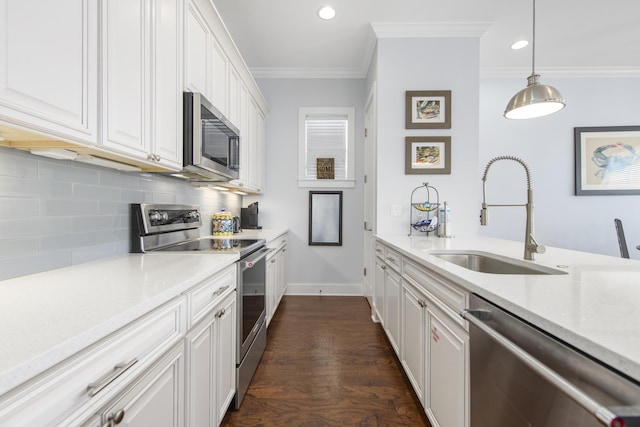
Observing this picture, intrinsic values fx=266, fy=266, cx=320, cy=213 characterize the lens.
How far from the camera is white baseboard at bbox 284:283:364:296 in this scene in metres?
3.58

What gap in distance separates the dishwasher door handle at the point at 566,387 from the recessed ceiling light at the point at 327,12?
270 cm

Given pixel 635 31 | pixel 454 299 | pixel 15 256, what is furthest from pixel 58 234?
pixel 635 31

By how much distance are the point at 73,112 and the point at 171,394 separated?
0.98 m

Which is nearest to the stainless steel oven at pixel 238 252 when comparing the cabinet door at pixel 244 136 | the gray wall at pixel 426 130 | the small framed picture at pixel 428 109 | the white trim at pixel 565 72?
the cabinet door at pixel 244 136

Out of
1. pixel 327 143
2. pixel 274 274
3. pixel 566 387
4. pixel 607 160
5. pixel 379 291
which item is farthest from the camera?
pixel 327 143

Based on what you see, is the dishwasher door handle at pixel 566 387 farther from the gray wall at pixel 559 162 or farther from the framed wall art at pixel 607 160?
the framed wall art at pixel 607 160

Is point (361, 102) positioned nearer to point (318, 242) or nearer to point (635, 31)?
point (318, 242)

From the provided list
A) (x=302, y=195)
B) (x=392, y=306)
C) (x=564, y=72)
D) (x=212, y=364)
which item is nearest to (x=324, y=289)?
(x=302, y=195)

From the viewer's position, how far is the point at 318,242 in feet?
11.8

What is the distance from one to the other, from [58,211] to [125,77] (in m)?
0.61

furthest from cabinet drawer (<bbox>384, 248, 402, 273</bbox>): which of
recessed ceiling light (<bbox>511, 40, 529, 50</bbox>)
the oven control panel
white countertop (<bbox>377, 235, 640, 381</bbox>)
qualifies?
recessed ceiling light (<bbox>511, 40, 529, 50</bbox>)

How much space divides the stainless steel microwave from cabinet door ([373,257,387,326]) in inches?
60.3

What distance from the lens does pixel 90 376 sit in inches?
22.6

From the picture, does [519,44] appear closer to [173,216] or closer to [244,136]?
[244,136]
